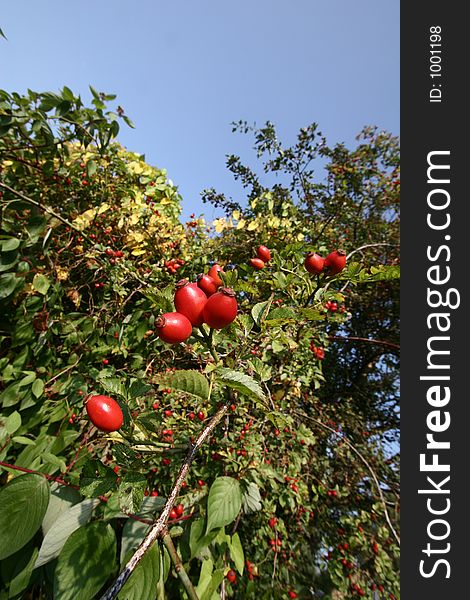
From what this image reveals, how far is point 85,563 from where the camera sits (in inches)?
23.4

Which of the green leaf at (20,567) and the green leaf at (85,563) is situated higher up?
the green leaf at (85,563)

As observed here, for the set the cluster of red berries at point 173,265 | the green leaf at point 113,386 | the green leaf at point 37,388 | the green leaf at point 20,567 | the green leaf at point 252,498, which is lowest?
the green leaf at point 20,567

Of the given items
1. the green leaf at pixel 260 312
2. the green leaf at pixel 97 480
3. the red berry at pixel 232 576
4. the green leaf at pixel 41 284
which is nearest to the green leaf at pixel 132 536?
the green leaf at pixel 97 480

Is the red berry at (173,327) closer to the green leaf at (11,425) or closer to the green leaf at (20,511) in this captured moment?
the green leaf at (20,511)

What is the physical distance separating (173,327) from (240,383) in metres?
0.17

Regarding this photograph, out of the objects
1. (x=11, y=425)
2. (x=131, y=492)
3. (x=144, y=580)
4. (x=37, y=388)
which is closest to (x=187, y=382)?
(x=131, y=492)

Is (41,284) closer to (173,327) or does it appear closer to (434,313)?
(173,327)

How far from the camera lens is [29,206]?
55.9 inches


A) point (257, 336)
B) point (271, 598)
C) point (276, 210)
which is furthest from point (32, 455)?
point (276, 210)

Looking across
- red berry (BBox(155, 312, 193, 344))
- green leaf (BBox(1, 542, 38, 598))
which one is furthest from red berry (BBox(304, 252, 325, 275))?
green leaf (BBox(1, 542, 38, 598))

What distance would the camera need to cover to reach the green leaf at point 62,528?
62 centimetres

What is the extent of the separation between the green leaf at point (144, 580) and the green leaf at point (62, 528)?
16 cm

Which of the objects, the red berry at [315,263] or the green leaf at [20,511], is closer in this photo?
the green leaf at [20,511]

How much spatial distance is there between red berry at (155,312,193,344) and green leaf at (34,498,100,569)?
40 cm
